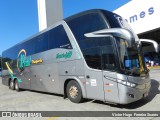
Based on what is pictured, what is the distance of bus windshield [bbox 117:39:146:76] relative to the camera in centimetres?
584

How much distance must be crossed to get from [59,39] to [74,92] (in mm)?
2458

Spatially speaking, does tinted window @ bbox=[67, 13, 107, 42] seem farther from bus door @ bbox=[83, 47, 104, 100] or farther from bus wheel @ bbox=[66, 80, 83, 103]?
bus wheel @ bbox=[66, 80, 83, 103]

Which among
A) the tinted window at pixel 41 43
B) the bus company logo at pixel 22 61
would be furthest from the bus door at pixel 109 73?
the bus company logo at pixel 22 61

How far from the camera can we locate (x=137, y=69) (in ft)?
20.2

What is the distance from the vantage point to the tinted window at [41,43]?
30.3ft

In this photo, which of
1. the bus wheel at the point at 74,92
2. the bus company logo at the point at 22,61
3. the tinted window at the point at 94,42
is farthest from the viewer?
the bus company logo at the point at 22,61

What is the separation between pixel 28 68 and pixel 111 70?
21.8ft

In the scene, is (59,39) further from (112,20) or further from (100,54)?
(112,20)

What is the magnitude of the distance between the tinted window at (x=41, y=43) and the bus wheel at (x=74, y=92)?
8.62 feet

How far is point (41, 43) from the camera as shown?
962cm

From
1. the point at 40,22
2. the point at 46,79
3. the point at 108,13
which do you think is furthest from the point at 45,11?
the point at 108,13

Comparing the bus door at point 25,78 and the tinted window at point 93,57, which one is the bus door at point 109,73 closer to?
the tinted window at point 93,57

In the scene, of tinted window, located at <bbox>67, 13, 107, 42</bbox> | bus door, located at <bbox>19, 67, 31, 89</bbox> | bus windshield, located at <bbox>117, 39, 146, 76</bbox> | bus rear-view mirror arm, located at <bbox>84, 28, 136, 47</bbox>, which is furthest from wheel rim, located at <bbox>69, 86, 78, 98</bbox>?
bus door, located at <bbox>19, 67, 31, 89</bbox>

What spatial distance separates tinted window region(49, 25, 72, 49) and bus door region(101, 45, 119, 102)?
1.90 meters
